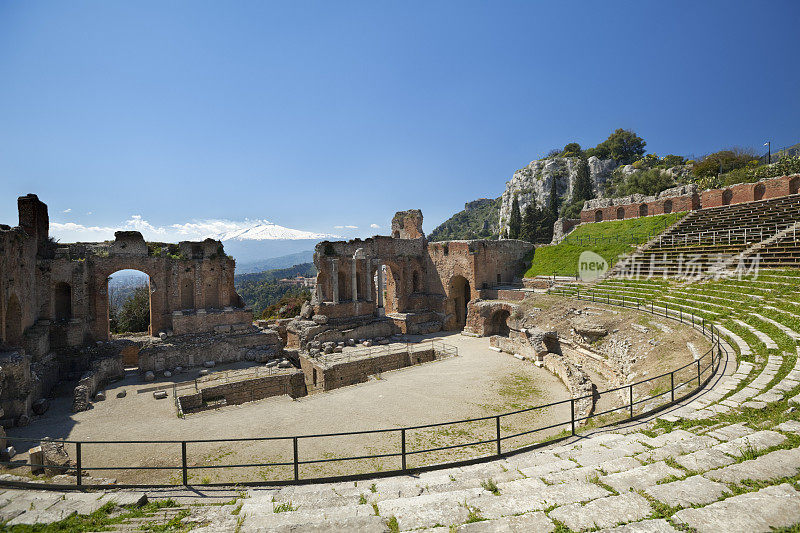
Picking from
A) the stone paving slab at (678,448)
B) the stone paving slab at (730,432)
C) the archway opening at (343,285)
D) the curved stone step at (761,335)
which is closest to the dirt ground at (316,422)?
the stone paving slab at (678,448)

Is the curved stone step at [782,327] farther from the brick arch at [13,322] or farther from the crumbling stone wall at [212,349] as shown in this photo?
the brick arch at [13,322]

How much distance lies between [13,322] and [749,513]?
80.4 ft

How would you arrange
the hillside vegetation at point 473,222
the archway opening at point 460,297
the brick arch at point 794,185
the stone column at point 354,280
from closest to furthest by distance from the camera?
the brick arch at point 794,185 → the stone column at point 354,280 → the archway opening at point 460,297 → the hillside vegetation at point 473,222

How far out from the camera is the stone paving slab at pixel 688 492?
4.28m

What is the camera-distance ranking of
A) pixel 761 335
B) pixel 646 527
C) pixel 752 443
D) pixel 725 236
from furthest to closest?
pixel 725 236, pixel 761 335, pixel 752 443, pixel 646 527

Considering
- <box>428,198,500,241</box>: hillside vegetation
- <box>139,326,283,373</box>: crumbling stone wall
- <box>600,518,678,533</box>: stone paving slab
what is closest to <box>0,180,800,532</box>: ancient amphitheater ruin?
<box>600,518,678,533</box>: stone paving slab

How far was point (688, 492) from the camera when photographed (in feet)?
14.6

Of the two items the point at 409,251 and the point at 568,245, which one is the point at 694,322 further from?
the point at 409,251

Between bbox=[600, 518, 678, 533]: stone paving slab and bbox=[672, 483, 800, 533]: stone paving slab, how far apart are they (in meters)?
0.17

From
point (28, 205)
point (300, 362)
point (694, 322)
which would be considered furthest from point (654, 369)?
point (28, 205)

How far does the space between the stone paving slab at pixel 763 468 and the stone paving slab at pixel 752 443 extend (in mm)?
254

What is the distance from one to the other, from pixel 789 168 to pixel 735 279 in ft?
76.7

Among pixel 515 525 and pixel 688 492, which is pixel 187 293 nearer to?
pixel 515 525

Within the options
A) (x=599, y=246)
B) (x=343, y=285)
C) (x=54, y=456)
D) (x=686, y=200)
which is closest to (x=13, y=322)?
(x=54, y=456)
